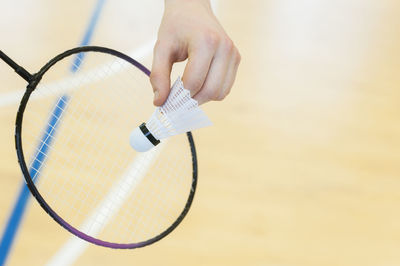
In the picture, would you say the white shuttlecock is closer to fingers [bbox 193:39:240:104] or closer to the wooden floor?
fingers [bbox 193:39:240:104]

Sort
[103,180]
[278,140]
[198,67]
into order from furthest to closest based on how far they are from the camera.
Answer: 1. [278,140]
2. [103,180]
3. [198,67]

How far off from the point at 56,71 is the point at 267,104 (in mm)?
562

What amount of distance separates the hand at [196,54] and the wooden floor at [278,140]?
461mm

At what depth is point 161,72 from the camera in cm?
54

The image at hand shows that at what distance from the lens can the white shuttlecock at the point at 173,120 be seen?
535 millimetres

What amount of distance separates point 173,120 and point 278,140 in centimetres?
56

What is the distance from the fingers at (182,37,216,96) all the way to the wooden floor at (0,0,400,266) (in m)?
0.48

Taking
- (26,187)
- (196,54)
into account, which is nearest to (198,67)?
(196,54)

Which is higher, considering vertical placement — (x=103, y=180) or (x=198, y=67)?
(x=198, y=67)

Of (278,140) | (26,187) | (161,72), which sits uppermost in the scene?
(161,72)

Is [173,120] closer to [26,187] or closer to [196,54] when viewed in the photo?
[196,54]

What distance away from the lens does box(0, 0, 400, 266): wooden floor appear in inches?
36.1

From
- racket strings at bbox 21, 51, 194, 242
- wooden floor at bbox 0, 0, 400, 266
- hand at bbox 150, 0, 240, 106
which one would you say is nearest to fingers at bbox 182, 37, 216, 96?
hand at bbox 150, 0, 240, 106

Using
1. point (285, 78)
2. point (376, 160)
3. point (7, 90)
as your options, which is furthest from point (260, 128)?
point (7, 90)
